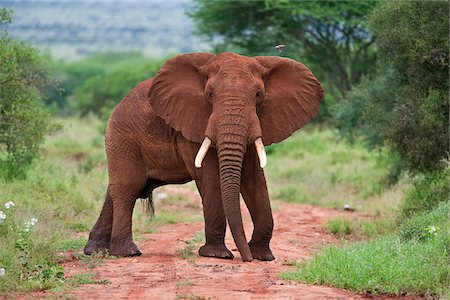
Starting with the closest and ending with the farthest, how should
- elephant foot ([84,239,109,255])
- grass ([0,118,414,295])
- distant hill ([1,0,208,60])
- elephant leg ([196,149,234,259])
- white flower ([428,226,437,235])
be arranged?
grass ([0,118,414,295]), white flower ([428,226,437,235]), elephant leg ([196,149,234,259]), elephant foot ([84,239,109,255]), distant hill ([1,0,208,60])

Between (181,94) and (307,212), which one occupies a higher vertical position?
(181,94)

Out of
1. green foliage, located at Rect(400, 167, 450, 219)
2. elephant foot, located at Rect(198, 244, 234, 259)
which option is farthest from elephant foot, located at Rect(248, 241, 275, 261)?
green foliage, located at Rect(400, 167, 450, 219)

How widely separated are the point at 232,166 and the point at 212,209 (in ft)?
2.57

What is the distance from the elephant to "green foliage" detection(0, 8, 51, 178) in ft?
12.2

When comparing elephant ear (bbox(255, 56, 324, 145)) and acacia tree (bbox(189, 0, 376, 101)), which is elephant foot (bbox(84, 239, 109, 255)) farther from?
acacia tree (bbox(189, 0, 376, 101))

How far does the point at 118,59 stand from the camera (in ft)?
312

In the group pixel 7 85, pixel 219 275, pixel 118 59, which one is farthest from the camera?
pixel 118 59

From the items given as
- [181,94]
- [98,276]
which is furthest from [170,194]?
[98,276]

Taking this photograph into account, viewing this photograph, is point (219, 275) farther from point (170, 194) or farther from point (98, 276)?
point (170, 194)

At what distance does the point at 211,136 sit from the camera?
9992 millimetres

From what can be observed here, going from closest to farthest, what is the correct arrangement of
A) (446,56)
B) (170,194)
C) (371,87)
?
(446,56) → (371,87) → (170,194)

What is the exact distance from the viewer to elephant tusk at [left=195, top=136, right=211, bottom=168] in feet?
32.8

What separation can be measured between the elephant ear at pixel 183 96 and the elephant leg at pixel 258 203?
57 centimetres

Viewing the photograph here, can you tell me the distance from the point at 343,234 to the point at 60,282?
5.70 meters
